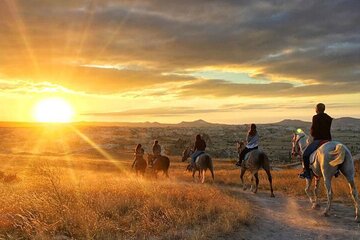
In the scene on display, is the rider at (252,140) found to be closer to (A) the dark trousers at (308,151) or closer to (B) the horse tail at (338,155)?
(A) the dark trousers at (308,151)

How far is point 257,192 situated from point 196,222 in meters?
10.4

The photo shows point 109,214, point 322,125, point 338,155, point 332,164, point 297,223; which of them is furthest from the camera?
point 322,125

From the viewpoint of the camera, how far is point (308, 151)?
15273 millimetres

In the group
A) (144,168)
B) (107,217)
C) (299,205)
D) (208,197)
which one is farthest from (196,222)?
(144,168)

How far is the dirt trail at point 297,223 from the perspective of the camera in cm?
1156

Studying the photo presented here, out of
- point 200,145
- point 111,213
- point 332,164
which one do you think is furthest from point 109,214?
point 200,145

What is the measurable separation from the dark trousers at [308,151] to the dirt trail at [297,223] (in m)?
1.61

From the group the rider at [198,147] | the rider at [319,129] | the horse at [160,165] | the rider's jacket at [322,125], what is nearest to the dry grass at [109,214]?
the rider at [319,129]

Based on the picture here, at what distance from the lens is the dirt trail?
1156 centimetres

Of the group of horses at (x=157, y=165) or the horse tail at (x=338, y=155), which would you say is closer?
the horse tail at (x=338, y=155)

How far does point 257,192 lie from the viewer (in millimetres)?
21469

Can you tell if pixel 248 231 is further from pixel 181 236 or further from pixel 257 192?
pixel 257 192

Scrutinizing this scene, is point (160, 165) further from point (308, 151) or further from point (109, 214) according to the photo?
point (109, 214)

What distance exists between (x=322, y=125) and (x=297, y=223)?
3.67 m
